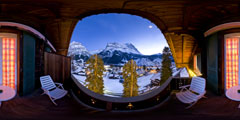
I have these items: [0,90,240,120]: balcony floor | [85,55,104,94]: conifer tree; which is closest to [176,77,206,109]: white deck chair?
[0,90,240,120]: balcony floor

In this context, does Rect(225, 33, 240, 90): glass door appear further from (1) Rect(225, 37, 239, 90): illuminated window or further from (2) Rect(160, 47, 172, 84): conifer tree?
(2) Rect(160, 47, 172, 84): conifer tree

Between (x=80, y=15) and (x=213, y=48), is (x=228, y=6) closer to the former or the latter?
(x=213, y=48)

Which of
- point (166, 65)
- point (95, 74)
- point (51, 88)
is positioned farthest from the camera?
point (95, 74)

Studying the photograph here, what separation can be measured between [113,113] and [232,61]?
16.6 feet

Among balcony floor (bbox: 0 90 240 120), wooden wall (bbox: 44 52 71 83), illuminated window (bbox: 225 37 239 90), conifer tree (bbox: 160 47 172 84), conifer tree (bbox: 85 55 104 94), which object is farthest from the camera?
conifer tree (bbox: 85 55 104 94)

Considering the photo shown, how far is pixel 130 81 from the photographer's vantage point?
1330 centimetres

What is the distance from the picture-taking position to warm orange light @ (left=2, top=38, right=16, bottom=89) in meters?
4.41

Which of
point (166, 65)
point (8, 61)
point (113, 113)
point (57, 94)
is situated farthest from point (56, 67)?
point (166, 65)

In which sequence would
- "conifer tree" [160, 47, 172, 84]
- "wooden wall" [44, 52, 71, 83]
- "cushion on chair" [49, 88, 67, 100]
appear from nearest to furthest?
"cushion on chair" [49, 88, 67, 100] < "wooden wall" [44, 52, 71, 83] < "conifer tree" [160, 47, 172, 84]

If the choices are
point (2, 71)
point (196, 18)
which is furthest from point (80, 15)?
point (196, 18)

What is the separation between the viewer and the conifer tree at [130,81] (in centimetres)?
1305

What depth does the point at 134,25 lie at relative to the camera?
41.8 meters

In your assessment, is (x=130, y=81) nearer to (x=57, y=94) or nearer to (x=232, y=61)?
(x=232, y=61)

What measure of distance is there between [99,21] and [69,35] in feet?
185
